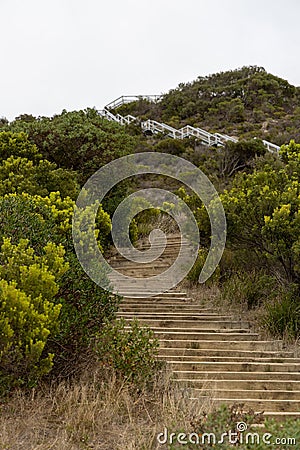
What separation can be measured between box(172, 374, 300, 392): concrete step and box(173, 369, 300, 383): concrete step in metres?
0.06

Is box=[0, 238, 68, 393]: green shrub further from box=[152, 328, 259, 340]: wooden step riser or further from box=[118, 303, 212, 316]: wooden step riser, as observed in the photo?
box=[118, 303, 212, 316]: wooden step riser

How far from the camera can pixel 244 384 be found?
441 cm

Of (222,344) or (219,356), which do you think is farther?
(222,344)

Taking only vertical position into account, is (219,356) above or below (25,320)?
above

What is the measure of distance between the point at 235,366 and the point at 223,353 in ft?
1.36

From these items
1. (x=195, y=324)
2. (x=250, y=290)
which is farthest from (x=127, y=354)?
(x=250, y=290)

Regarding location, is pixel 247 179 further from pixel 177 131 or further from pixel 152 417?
pixel 177 131

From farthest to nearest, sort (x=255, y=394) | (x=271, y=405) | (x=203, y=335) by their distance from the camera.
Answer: (x=203, y=335), (x=255, y=394), (x=271, y=405)

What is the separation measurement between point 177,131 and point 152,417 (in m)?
22.5

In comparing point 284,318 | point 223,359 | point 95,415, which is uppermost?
point 284,318

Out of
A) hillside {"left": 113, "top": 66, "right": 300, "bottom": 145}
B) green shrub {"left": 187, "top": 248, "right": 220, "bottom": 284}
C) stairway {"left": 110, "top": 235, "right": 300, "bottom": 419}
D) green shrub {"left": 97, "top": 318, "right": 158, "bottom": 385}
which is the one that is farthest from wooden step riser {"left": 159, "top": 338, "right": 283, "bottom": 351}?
hillside {"left": 113, "top": 66, "right": 300, "bottom": 145}

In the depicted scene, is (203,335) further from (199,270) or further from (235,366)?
(199,270)

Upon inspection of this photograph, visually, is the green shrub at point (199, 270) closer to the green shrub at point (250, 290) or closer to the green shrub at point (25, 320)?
the green shrub at point (250, 290)

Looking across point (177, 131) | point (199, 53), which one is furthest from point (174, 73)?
point (177, 131)
